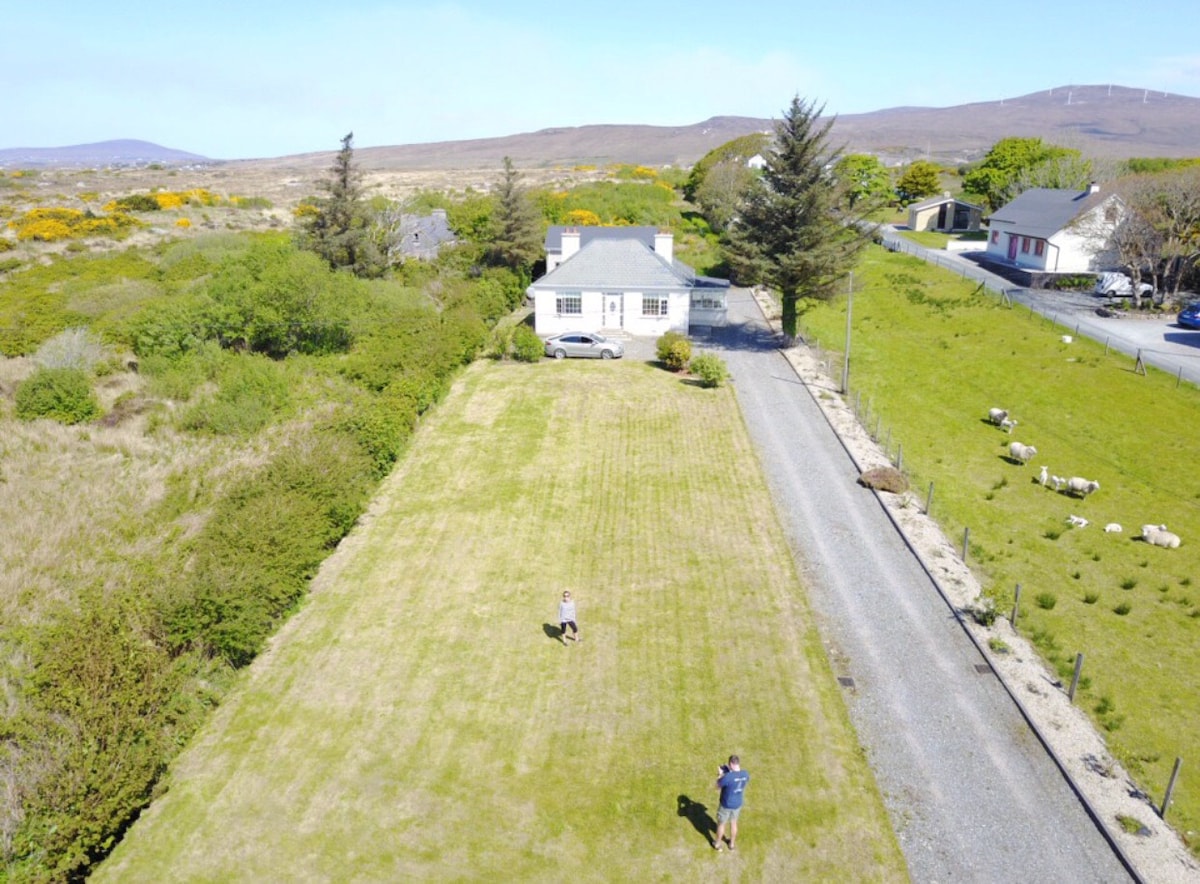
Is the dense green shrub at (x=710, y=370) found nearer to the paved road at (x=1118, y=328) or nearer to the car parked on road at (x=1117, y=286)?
the paved road at (x=1118, y=328)

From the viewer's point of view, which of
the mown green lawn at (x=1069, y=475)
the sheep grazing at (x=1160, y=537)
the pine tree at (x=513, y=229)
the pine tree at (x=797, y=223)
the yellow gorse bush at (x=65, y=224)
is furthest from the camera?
the yellow gorse bush at (x=65, y=224)

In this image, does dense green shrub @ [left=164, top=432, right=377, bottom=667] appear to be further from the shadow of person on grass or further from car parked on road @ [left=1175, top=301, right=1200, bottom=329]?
car parked on road @ [left=1175, top=301, right=1200, bottom=329]

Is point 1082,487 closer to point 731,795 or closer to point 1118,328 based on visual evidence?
point 731,795

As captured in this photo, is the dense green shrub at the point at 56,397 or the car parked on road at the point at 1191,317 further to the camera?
the car parked on road at the point at 1191,317

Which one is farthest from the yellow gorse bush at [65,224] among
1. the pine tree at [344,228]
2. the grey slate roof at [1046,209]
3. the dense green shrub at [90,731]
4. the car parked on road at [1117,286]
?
the car parked on road at [1117,286]

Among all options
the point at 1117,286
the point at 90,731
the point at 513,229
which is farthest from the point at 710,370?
the point at 1117,286

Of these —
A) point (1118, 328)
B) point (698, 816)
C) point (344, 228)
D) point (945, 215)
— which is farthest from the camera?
point (945, 215)
